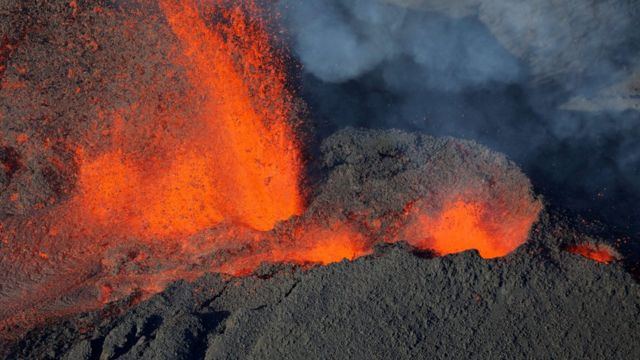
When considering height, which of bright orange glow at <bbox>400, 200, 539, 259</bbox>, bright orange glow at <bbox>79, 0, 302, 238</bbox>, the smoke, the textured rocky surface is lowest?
the textured rocky surface

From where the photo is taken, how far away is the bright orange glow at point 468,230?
11.6 feet

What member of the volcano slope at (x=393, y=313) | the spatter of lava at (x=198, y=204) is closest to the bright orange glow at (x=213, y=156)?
the spatter of lava at (x=198, y=204)

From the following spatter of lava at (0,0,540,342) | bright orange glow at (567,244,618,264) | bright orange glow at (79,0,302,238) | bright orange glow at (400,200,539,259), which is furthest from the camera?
bright orange glow at (79,0,302,238)

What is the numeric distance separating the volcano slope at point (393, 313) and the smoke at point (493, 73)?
1.59 m

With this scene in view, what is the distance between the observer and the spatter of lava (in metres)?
4.02

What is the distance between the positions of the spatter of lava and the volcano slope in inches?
14.1

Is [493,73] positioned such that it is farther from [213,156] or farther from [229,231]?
[229,231]

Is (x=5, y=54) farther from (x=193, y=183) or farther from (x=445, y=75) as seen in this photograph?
(x=445, y=75)

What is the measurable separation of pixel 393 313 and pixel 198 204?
2346 mm

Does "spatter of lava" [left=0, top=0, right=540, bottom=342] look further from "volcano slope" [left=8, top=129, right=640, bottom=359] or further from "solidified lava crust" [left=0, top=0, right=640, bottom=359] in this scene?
"volcano slope" [left=8, top=129, right=640, bottom=359]

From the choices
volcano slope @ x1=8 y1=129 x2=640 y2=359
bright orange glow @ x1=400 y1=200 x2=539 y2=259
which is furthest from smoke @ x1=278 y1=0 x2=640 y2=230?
volcano slope @ x1=8 y1=129 x2=640 y2=359

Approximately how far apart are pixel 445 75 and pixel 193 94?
2.46 metres

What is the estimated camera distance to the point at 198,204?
4.86m

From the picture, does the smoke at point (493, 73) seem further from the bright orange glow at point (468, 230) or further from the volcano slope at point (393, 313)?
the volcano slope at point (393, 313)
